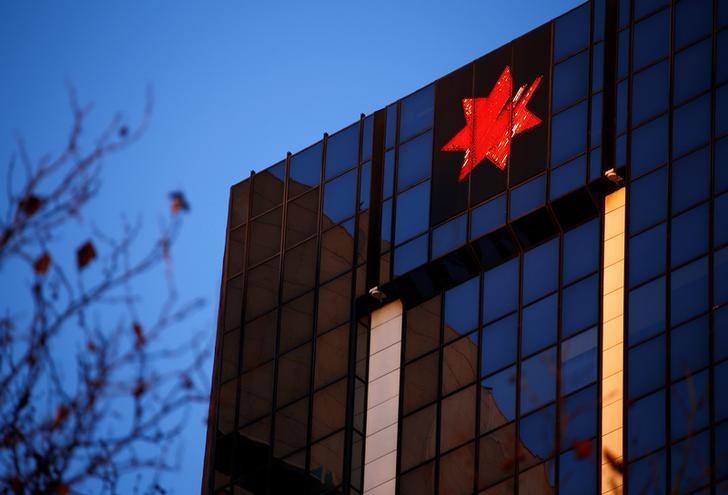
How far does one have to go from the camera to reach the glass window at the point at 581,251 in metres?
40.3

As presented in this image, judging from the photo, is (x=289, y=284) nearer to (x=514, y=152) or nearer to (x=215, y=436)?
(x=215, y=436)

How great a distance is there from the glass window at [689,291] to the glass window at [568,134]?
18.5 feet

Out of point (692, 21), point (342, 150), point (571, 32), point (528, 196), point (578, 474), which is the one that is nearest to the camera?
point (578, 474)

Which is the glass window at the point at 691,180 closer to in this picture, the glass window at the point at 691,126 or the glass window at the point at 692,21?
the glass window at the point at 691,126

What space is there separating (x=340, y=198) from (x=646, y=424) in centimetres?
1477

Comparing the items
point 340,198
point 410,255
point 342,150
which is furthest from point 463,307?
point 342,150

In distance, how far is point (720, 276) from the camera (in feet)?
120

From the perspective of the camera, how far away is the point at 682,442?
35281 mm

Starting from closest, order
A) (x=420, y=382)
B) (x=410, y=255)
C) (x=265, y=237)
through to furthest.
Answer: (x=420, y=382), (x=410, y=255), (x=265, y=237)

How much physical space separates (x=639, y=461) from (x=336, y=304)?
43.0 ft

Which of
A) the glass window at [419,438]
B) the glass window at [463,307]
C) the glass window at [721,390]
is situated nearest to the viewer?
the glass window at [721,390]

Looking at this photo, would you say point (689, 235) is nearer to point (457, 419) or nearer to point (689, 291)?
point (689, 291)

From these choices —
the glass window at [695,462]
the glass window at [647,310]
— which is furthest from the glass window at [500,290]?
the glass window at [695,462]


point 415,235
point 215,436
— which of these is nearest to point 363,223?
point 415,235
